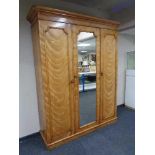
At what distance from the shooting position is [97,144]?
2.18 metres

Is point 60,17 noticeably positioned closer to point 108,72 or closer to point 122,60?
point 108,72

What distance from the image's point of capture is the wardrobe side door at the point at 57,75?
6.26 ft

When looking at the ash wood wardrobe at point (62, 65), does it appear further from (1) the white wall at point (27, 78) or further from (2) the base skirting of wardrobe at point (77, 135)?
(1) the white wall at point (27, 78)

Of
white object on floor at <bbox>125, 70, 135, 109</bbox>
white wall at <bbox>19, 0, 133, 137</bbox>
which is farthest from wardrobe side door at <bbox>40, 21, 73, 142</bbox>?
white object on floor at <bbox>125, 70, 135, 109</bbox>

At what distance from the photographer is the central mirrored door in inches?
88.4

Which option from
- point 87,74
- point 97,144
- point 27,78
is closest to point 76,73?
point 87,74

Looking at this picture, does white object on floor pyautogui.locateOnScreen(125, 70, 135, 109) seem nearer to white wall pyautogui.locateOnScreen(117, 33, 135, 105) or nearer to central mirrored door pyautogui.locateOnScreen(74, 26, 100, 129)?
white wall pyautogui.locateOnScreen(117, 33, 135, 105)

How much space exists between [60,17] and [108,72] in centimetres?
135

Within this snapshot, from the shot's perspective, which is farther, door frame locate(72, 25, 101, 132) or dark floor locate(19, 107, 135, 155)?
door frame locate(72, 25, 101, 132)

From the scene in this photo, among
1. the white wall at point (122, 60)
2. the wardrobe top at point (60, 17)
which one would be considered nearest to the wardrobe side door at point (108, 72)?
the wardrobe top at point (60, 17)
